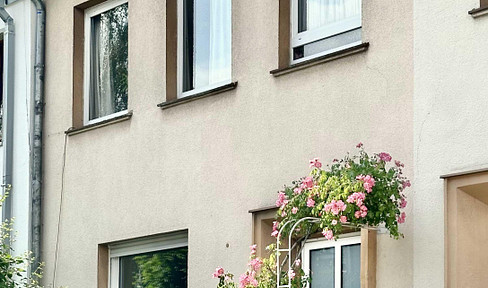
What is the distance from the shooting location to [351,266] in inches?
451

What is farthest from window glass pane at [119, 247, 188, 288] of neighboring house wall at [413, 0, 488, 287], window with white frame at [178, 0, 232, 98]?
neighboring house wall at [413, 0, 488, 287]

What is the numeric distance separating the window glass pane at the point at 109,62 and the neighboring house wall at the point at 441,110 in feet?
15.8

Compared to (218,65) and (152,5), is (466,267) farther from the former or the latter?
(152,5)

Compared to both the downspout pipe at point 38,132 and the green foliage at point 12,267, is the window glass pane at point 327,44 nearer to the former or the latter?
the green foliage at point 12,267

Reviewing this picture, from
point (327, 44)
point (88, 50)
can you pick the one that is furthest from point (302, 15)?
point (88, 50)

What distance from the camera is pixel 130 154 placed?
14.1 meters

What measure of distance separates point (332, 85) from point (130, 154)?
3220 millimetres

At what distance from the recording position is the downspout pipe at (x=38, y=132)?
1530cm

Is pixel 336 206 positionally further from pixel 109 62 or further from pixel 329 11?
pixel 109 62

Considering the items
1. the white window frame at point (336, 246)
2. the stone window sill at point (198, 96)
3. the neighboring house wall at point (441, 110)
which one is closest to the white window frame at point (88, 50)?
the stone window sill at point (198, 96)

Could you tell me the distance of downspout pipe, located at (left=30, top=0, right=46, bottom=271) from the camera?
603 inches

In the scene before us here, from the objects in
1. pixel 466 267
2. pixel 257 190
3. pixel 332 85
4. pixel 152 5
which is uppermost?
pixel 152 5

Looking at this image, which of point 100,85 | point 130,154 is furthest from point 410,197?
point 100,85

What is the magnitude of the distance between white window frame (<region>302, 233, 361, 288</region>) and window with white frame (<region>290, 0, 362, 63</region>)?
166 cm
